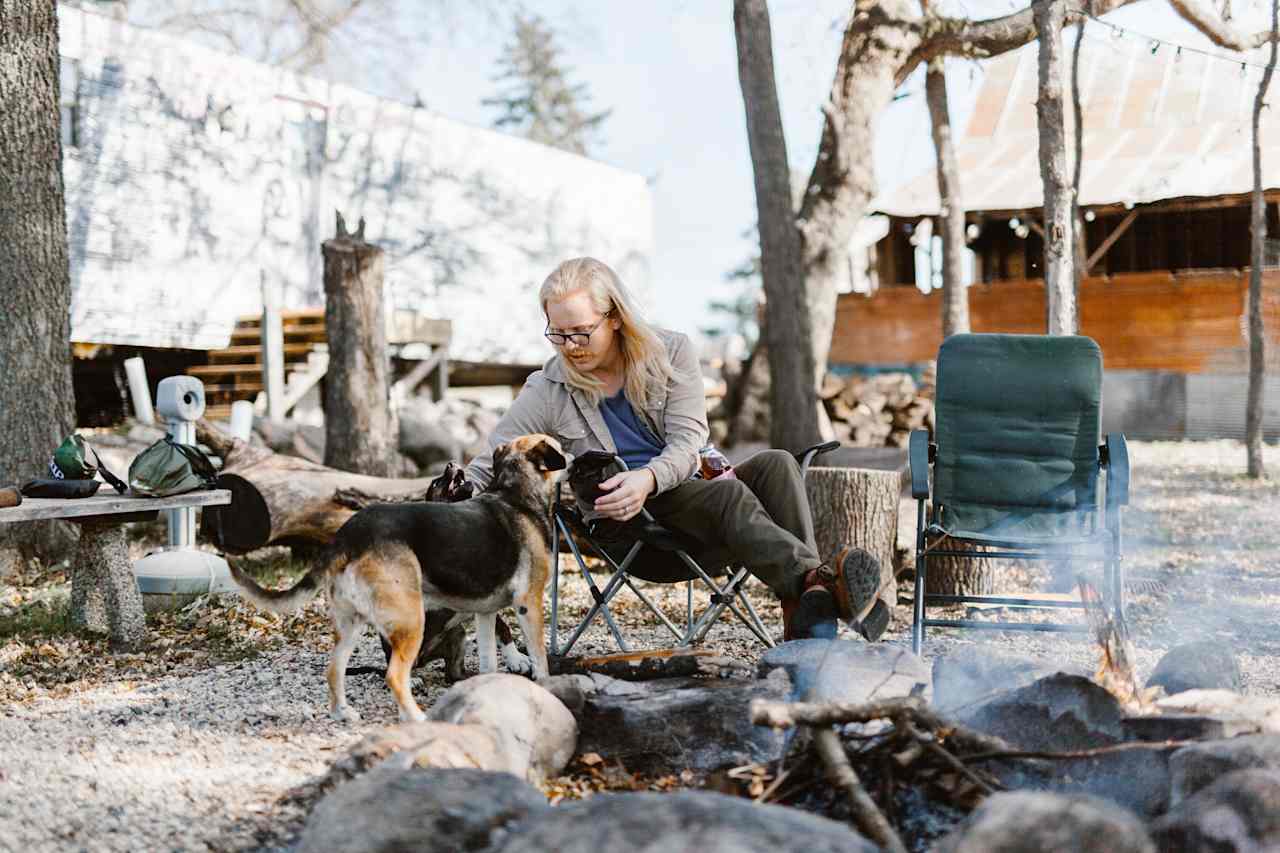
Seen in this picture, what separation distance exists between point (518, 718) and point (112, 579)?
8.96ft

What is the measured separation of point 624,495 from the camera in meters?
3.79

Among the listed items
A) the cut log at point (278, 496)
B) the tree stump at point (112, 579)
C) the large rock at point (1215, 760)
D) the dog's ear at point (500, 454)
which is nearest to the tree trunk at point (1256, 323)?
the cut log at point (278, 496)

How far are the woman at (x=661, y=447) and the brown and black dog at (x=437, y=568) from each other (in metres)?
0.24

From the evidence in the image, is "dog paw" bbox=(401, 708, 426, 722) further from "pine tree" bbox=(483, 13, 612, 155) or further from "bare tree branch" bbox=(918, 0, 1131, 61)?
"pine tree" bbox=(483, 13, 612, 155)

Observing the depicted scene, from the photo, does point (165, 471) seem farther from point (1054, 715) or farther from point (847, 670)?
point (1054, 715)

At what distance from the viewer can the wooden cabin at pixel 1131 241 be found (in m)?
15.5

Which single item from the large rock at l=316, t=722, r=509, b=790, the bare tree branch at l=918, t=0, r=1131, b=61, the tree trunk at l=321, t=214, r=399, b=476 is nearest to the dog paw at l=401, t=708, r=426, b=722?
the large rock at l=316, t=722, r=509, b=790

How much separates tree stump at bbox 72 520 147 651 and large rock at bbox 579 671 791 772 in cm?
256

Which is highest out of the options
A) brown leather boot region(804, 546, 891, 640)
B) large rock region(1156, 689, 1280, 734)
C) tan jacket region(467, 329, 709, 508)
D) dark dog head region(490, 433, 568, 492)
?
→ tan jacket region(467, 329, 709, 508)

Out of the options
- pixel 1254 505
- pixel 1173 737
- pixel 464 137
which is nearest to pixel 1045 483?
pixel 1173 737

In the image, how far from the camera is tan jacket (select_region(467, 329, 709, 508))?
4148 mm

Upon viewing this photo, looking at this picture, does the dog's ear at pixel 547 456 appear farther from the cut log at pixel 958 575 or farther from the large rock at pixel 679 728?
the cut log at pixel 958 575

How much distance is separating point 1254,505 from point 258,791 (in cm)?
858

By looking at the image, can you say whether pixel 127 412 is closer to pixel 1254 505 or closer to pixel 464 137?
pixel 464 137
